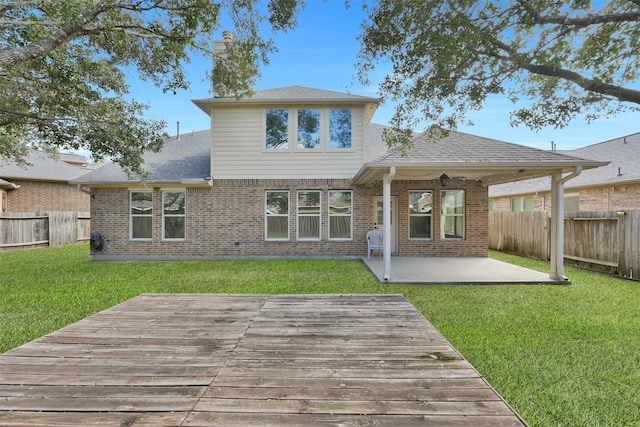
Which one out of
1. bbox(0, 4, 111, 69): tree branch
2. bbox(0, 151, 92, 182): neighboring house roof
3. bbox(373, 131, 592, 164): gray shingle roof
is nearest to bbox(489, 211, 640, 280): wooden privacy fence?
bbox(373, 131, 592, 164): gray shingle roof

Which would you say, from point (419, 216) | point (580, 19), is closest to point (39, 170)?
point (419, 216)

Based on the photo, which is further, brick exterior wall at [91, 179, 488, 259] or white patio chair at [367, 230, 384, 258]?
brick exterior wall at [91, 179, 488, 259]

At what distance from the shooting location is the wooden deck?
5.69 ft

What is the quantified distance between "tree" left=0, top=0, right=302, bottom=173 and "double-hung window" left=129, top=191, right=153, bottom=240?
211 cm

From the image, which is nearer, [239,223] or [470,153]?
[470,153]

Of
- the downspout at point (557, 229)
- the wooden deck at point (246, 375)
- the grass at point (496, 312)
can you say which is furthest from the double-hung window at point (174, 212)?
the downspout at point (557, 229)

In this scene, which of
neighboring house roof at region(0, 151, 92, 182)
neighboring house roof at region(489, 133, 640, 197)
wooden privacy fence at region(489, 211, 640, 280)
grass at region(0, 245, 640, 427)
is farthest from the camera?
neighboring house roof at region(0, 151, 92, 182)

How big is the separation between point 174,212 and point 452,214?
32.7 ft

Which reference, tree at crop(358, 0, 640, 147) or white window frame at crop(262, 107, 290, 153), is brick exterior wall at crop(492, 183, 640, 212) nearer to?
tree at crop(358, 0, 640, 147)

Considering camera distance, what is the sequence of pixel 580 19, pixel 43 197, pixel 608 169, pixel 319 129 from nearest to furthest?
pixel 580 19
pixel 319 129
pixel 608 169
pixel 43 197

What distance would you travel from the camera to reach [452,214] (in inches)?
472

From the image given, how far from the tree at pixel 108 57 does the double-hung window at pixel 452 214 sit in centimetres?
772

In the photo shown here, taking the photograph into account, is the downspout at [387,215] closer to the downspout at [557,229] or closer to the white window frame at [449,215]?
the downspout at [557,229]

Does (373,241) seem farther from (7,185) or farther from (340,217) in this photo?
(7,185)
